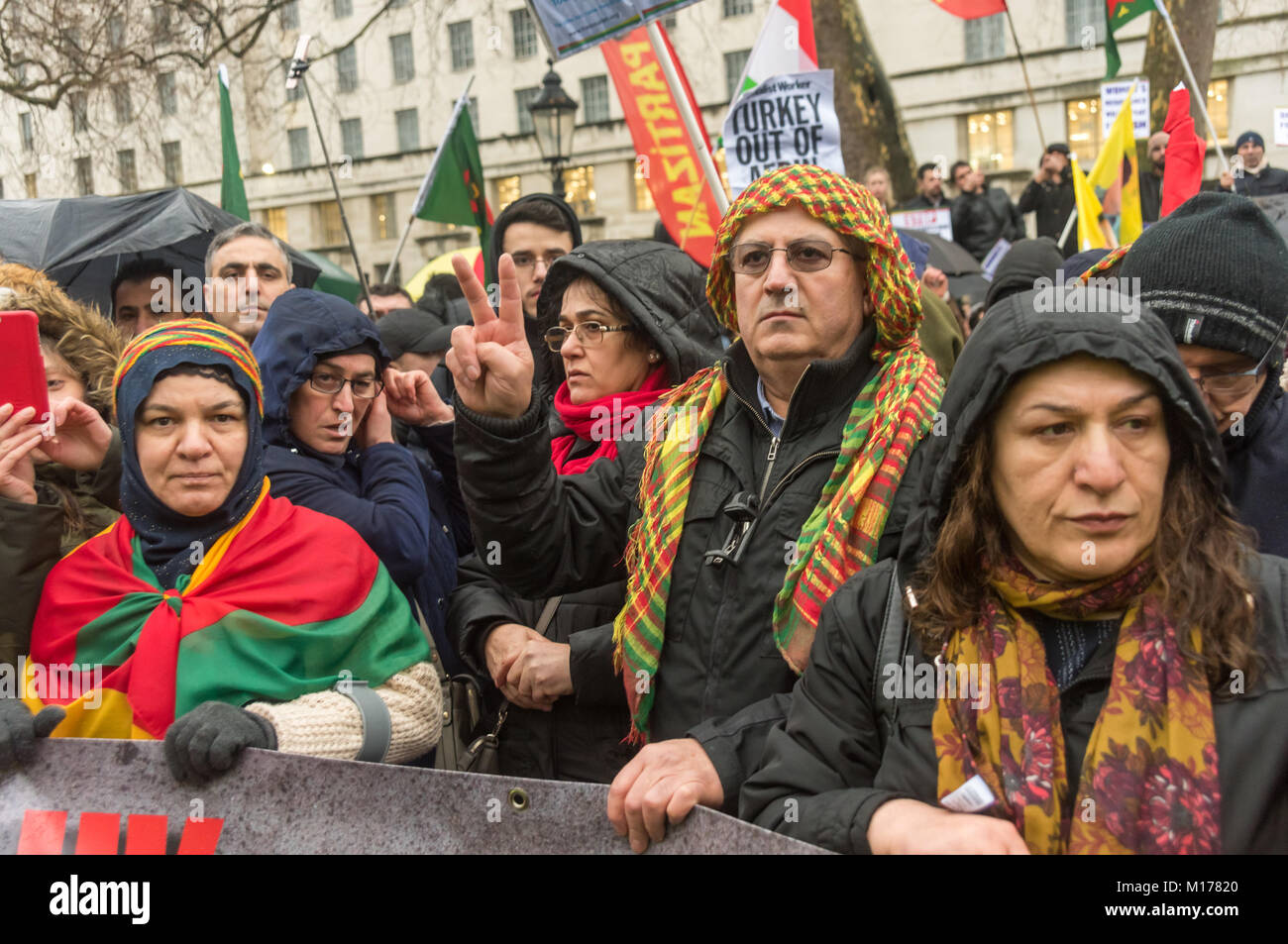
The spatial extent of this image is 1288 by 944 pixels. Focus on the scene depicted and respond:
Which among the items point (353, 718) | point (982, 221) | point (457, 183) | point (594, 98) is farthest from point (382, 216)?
point (353, 718)

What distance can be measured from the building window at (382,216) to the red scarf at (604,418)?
41.7 metres

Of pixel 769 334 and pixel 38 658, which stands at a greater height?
pixel 769 334

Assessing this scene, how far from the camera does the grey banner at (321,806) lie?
2.24 meters

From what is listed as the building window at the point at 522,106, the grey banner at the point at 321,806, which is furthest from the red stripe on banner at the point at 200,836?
the building window at the point at 522,106

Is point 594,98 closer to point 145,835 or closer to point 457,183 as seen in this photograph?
point 457,183

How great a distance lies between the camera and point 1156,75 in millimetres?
13727

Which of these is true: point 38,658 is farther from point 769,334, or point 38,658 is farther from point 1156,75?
point 1156,75

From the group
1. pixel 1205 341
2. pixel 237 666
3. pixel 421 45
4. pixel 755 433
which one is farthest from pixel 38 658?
pixel 421 45

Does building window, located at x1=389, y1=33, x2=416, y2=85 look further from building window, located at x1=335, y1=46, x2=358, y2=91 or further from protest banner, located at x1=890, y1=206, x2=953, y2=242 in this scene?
protest banner, located at x1=890, y1=206, x2=953, y2=242

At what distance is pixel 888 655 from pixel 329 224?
4529 cm

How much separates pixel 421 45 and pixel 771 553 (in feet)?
141

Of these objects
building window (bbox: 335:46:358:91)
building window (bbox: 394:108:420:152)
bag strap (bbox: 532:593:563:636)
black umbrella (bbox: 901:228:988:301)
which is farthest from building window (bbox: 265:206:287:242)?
bag strap (bbox: 532:593:563:636)

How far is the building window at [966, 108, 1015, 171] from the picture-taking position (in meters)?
33.4

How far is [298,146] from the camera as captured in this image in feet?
148
